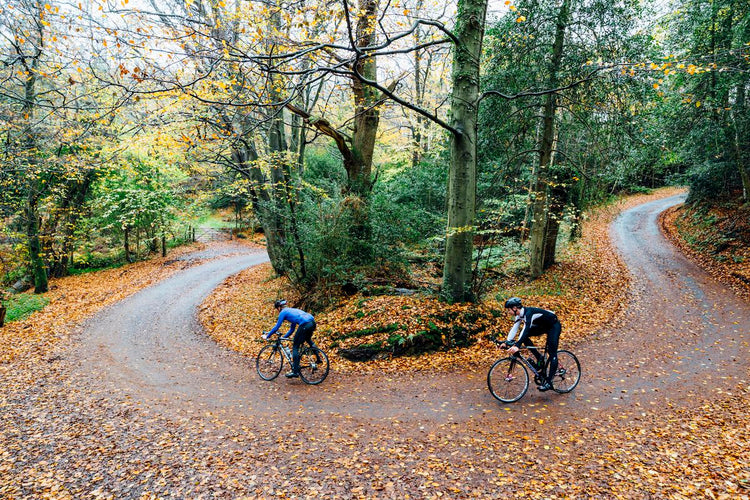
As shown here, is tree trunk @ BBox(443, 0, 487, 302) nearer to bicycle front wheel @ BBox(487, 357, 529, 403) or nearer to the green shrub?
bicycle front wheel @ BBox(487, 357, 529, 403)

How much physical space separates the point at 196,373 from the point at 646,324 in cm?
1228

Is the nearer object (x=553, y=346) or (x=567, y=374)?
(x=553, y=346)

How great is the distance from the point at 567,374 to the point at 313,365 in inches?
203

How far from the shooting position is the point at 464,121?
8.89 meters

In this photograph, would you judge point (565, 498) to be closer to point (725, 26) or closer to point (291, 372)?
point (291, 372)

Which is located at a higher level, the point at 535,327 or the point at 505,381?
the point at 535,327

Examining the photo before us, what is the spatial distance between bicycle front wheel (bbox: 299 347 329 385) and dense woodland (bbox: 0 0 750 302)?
12.0 feet

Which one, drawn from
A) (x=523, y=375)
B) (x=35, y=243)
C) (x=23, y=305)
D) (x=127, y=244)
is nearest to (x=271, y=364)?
(x=523, y=375)

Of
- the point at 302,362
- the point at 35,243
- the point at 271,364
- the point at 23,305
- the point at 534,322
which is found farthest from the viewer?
the point at 35,243

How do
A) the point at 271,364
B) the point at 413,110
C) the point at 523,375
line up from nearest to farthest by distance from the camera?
the point at 523,375 < the point at 271,364 < the point at 413,110

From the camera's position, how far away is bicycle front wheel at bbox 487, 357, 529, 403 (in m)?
6.64

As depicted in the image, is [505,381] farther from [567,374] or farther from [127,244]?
[127,244]

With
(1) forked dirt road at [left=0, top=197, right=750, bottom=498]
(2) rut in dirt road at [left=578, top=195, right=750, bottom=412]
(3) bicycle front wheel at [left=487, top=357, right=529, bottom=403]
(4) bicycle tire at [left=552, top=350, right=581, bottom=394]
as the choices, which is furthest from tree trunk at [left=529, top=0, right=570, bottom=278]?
(3) bicycle front wheel at [left=487, top=357, right=529, bottom=403]

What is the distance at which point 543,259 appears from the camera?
48.0 feet
